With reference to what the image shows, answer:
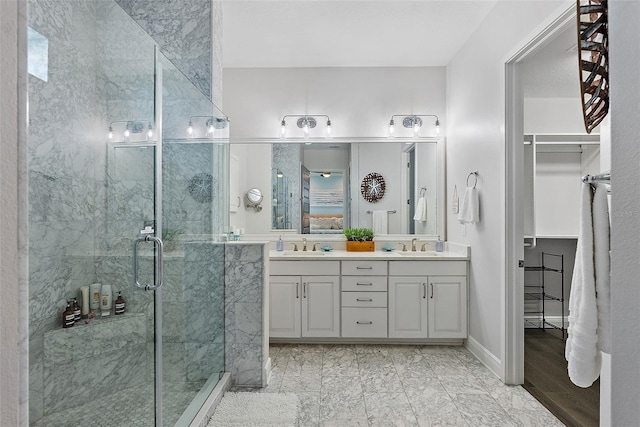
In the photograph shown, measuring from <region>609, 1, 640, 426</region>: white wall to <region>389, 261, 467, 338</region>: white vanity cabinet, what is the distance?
2810 millimetres

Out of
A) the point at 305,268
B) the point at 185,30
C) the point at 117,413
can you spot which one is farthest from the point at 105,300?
the point at 305,268

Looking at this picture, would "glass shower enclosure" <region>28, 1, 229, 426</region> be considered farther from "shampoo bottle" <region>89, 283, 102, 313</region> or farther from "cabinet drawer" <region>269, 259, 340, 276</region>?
"cabinet drawer" <region>269, 259, 340, 276</region>

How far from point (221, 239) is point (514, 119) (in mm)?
2133

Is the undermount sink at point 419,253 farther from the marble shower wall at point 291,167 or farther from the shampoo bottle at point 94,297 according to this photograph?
the shampoo bottle at point 94,297

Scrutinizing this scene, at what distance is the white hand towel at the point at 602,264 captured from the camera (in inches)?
36.7

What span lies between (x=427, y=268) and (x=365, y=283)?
566 millimetres

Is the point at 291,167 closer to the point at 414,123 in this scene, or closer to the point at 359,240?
the point at 359,240

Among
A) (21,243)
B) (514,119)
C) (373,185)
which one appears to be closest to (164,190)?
(21,243)

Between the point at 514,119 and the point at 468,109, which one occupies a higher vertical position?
the point at 468,109

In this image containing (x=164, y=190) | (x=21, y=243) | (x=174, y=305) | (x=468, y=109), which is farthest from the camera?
(x=468, y=109)

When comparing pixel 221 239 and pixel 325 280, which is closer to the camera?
pixel 221 239

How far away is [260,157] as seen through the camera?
394 cm

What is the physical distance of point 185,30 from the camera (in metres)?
2.45

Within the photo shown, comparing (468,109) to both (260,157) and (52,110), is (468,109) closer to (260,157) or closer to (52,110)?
(260,157)
